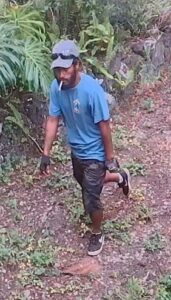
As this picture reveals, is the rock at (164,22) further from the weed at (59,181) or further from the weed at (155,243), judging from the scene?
the weed at (155,243)

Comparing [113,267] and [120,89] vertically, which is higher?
[120,89]

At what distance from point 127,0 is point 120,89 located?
1.21 meters

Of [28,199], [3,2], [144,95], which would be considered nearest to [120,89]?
[144,95]

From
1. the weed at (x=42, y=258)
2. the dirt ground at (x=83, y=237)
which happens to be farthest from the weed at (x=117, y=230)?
the weed at (x=42, y=258)

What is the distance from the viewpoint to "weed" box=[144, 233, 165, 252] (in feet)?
17.4

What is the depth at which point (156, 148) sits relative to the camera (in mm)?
6883

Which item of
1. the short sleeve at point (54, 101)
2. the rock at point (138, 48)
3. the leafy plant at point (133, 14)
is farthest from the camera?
the rock at point (138, 48)

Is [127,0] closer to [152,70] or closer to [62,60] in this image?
[152,70]

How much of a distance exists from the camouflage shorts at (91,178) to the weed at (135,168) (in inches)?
49.3

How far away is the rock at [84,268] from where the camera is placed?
5078 millimetres

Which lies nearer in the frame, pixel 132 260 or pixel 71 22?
pixel 132 260

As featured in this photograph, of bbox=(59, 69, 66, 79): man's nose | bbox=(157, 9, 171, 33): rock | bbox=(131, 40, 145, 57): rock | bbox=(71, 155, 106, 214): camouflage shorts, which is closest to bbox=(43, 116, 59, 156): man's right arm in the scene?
bbox=(71, 155, 106, 214): camouflage shorts

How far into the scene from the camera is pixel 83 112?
4805 mm

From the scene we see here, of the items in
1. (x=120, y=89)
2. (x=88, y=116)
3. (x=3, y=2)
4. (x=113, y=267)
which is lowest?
(x=113, y=267)
